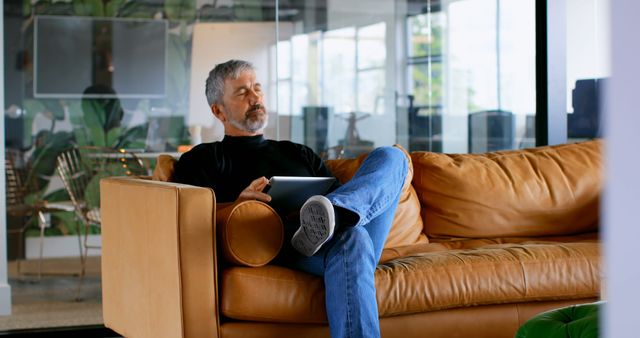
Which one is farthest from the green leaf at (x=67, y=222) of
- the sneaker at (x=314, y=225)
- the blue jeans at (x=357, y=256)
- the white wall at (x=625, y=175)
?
the white wall at (x=625, y=175)

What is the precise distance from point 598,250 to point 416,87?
1957 millimetres

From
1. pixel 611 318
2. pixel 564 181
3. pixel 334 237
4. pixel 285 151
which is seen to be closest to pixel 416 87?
pixel 564 181

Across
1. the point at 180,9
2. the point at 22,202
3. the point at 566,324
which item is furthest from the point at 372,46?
the point at 566,324

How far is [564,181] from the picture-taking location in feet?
12.5

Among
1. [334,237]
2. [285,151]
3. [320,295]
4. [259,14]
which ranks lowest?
[320,295]

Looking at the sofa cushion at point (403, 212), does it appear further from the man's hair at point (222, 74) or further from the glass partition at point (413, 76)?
the glass partition at point (413, 76)

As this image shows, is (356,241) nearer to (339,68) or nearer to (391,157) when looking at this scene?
(391,157)

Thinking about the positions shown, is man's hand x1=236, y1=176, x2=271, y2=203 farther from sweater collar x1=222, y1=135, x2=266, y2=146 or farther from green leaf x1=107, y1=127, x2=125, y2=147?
green leaf x1=107, y1=127, x2=125, y2=147

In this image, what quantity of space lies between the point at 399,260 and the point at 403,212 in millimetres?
580

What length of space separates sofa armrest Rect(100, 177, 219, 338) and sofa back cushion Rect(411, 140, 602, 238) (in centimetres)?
126

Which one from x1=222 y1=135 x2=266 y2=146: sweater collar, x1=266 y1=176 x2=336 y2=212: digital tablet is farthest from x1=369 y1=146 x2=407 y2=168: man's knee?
x1=222 y1=135 x2=266 y2=146: sweater collar

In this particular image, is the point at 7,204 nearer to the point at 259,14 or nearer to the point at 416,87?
the point at 259,14

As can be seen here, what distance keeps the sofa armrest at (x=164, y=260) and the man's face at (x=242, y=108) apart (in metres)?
0.48

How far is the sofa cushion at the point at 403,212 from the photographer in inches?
141
